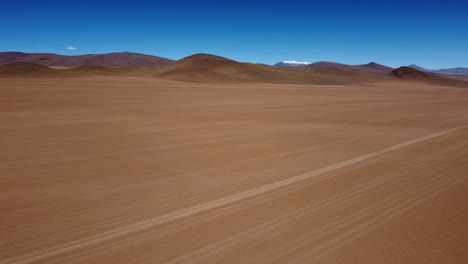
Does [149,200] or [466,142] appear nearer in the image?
[149,200]

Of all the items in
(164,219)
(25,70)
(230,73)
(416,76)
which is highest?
(25,70)

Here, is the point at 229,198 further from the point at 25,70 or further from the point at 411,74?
the point at 411,74

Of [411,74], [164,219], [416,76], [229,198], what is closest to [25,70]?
[229,198]

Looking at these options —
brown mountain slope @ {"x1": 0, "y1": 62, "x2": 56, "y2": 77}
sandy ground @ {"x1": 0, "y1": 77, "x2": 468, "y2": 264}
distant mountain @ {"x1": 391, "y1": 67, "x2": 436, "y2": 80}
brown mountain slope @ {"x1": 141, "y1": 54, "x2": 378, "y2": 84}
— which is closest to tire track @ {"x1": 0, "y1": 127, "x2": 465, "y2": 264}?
sandy ground @ {"x1": 0, "y1": 77, "x2": 468, "y2": 264}

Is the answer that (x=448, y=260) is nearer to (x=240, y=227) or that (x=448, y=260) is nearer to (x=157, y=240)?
(x=240, y=227)

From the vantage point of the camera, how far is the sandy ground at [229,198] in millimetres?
3316

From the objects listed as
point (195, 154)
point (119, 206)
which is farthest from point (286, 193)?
point (195, 154)

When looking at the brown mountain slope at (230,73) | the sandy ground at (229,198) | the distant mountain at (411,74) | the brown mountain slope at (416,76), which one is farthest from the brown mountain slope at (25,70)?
the distant mountain at (411,74)

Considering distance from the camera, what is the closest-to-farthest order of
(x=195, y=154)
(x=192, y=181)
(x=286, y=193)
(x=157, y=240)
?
(x=157, y=240)
(x=286, y=193)
(x=192, y=181)
(x=195, y=154)

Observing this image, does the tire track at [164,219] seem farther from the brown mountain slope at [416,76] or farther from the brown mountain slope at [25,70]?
the brown mountain slope at [416,76]

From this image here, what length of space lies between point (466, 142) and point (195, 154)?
676cm

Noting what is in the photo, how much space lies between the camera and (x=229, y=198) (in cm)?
462

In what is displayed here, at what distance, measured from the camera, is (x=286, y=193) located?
15.8 ft

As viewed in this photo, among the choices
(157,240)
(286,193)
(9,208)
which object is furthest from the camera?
(286,193)
